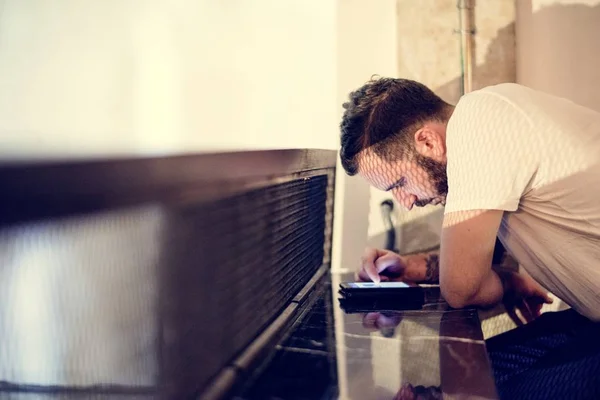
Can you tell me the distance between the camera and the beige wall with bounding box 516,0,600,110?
1.89m

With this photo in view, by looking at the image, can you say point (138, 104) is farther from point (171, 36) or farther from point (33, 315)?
point (33, 315)

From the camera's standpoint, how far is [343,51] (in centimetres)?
194

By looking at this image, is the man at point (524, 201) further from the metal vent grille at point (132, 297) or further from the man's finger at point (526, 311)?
the metal vent grille at point (132, 297)

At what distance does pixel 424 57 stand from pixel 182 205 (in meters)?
1.48

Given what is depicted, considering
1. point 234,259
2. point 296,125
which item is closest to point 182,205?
point 234,259

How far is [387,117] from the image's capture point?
1.38 meters

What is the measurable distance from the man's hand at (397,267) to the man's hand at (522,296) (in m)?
0.21

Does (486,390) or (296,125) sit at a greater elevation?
(296,125)

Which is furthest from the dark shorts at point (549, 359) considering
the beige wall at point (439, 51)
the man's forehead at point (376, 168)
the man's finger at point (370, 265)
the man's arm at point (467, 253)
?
the beige wall at point (439, 51)

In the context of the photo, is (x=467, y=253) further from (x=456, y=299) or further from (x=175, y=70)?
(x=175, y=70)

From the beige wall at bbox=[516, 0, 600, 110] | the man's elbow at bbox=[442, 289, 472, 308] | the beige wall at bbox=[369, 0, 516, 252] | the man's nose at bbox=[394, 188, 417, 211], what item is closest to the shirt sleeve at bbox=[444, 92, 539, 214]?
the man's elbow at bbox=[442, 289, 472, 308]

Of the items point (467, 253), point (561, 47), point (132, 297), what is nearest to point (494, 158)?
point (467, 253)

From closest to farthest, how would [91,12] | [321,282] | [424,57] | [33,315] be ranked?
[33,315]
[321,282]
[424,57]
[91,12]

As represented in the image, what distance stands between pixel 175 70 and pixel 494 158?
1.30m
